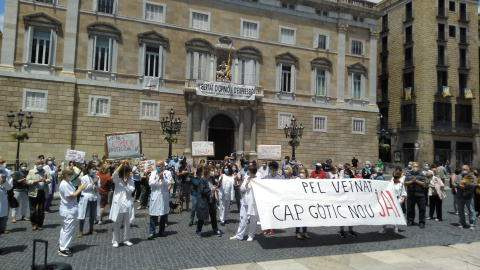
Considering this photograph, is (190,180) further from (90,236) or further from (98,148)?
(98,148)

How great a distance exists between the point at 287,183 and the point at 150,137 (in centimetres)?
1824

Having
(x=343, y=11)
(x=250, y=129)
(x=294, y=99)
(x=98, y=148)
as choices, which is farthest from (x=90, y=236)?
(x=343, y=11)

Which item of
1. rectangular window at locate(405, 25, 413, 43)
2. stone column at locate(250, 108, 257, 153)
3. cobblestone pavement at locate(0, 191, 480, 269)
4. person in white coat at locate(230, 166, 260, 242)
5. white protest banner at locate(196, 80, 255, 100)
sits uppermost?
rectangular window at locate(405, 25, 413, 43)

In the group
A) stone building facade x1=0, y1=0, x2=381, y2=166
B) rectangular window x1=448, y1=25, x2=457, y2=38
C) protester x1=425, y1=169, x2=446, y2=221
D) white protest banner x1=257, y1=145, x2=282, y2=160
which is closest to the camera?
protester x1=425, y1=169, x2=446, y2=221

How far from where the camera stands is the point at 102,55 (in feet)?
79.7

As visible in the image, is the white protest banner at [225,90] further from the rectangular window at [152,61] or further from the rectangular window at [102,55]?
the rectangular window at [102,55]

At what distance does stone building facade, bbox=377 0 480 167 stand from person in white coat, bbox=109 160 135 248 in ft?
117

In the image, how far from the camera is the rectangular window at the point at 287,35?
1150 inches

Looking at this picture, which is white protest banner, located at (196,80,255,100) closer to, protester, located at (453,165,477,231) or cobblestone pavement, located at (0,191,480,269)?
cobblestone pavement, located at (0,191,480,269)

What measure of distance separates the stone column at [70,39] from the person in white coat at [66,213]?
1837 cm

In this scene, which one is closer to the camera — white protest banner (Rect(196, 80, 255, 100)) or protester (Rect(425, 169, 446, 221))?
protester (Rect(425, 169, 446, 221))

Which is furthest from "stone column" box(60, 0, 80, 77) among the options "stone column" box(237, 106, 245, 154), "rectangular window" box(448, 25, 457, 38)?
"rectangular window" box(448, 25, 457, 38)

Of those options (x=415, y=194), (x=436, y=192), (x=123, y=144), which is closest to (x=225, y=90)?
(x=123, y=144)

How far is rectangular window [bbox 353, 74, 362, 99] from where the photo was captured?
104 ft
